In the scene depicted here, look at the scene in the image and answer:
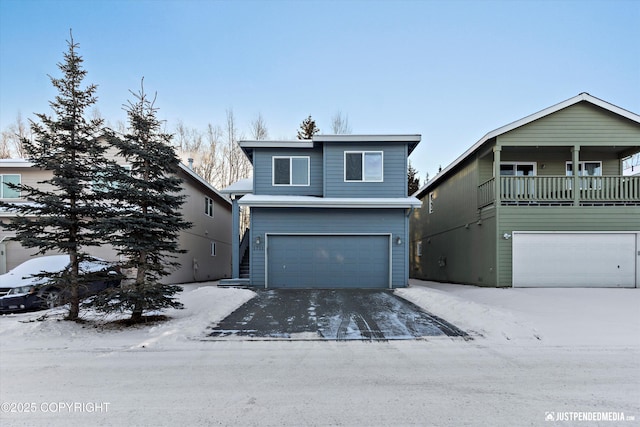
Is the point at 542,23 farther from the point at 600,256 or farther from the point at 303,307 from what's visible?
the point at 303,307

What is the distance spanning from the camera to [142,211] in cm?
786

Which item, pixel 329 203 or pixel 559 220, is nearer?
pixel 559 220

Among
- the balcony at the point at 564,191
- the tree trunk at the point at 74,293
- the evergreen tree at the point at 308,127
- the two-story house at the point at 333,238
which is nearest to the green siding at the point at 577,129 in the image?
the balcony at the point at 564,191

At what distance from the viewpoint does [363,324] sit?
7688mm

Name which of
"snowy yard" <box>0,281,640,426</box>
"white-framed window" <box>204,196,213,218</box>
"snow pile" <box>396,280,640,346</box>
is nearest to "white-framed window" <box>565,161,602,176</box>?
"snow pile" <box>396,280,640,346</box>

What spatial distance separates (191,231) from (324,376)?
14114 millimetres

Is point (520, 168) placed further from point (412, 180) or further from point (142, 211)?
point (412, 180)

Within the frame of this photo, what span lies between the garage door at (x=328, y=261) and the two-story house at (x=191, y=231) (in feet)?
10.9

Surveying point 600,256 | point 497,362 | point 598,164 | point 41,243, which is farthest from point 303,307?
point 598,164

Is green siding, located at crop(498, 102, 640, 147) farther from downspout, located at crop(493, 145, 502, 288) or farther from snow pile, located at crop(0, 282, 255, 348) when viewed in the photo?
snow pile, located at crop(0, 282, 255, 348)

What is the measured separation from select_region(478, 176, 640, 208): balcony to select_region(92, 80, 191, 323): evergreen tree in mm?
10746

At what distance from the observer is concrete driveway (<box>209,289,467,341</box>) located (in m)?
6.92

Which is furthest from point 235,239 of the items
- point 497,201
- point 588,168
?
point 588,168

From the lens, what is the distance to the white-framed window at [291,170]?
14.6 meters
